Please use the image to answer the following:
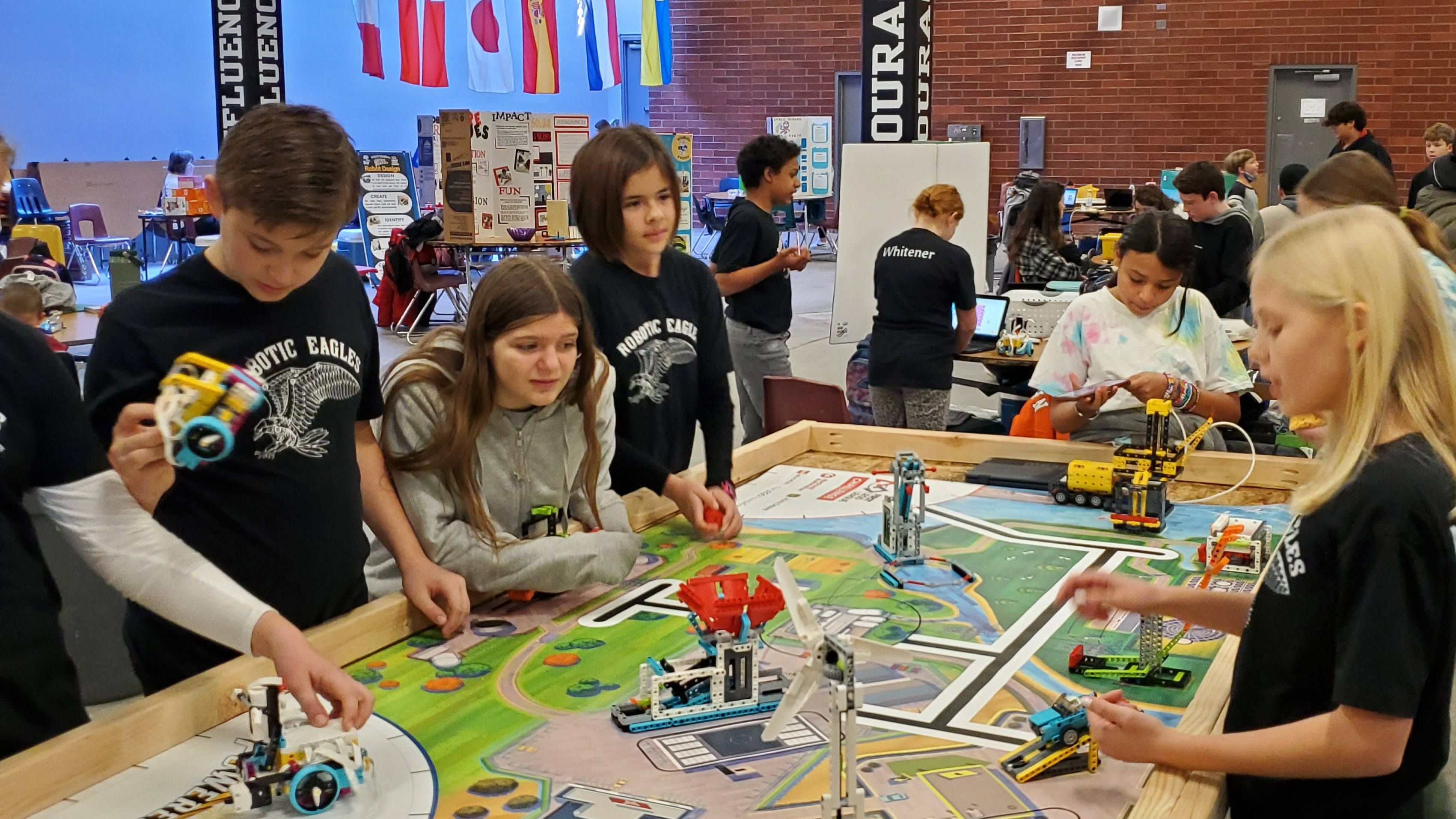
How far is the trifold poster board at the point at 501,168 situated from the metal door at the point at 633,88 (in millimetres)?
8134

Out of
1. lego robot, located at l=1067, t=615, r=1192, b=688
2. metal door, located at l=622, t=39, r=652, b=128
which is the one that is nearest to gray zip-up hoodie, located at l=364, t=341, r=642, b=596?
lego robot, located at l=1067, t=615, r=1192, b=688

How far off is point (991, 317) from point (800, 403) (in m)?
1.50

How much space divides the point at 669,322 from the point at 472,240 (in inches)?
214

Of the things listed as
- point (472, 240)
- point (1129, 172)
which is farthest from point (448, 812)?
point (1129, 172)

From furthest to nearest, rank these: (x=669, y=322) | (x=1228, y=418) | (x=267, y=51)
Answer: (x=267, y=51), (x=1228, y=418), (x=669, y=322)

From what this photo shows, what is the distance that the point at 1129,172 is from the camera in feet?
41.7

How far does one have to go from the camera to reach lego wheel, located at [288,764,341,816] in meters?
1.27

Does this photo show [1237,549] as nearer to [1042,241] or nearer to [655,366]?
[655,366]

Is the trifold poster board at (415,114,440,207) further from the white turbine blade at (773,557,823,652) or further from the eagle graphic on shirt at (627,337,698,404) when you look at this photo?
the white turbine blade at (773,557,823,652)

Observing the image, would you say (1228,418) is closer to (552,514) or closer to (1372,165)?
(1372,165)

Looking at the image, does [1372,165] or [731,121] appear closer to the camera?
[1372,165]

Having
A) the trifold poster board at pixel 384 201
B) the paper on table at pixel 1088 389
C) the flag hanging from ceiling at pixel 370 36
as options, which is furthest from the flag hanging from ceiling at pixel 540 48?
the paper on table at pixel 1088 389

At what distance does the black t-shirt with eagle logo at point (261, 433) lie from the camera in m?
1.56

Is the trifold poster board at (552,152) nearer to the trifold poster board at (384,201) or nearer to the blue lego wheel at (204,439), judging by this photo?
the trifold poster board at (384,201)
